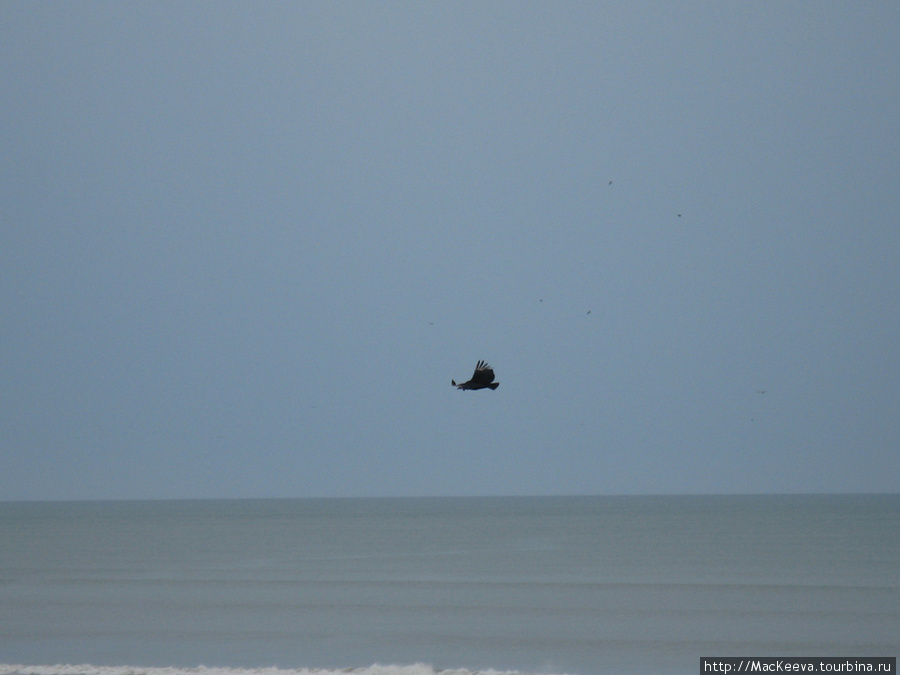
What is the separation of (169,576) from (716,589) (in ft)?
59.5

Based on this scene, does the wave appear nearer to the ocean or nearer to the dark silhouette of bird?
the ocean

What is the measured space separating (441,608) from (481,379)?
47.2 ft

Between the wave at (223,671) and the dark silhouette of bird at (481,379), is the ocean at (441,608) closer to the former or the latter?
the wave at (223,671)

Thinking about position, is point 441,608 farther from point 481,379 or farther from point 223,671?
point 481,379

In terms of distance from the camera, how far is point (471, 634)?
20.7 m

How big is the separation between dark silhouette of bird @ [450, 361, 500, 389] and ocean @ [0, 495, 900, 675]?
5064mm

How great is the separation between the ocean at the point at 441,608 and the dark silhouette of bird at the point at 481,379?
5.06m

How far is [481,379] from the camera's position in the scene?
480 inches

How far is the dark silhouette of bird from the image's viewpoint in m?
12.1

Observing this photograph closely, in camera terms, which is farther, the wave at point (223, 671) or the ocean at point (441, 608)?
the ocean at point (441, 608)

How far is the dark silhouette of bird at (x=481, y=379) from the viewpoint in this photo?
475 inches

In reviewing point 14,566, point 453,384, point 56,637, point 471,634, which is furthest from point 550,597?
point 14,566

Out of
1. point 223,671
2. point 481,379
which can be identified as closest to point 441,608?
point 223,671

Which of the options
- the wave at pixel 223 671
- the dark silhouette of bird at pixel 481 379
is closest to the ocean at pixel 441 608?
the wave at pixel 223 671
